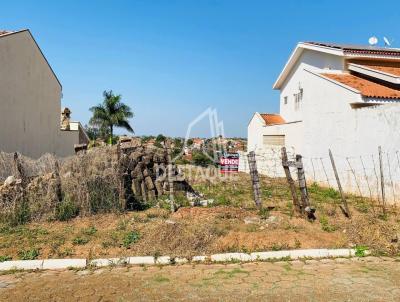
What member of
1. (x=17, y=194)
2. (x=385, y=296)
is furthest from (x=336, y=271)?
(x=17, y=194)

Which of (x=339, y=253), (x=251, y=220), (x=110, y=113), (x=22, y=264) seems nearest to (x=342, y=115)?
(x=251, y=220)

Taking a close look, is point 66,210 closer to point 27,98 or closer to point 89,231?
point 89,231

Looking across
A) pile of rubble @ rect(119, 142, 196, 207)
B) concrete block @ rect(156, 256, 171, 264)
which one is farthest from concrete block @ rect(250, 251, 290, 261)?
pile of rubble @ rect(119, 142, 196, 207)

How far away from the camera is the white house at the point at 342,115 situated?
36.6 ft

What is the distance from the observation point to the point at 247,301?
4457 mm

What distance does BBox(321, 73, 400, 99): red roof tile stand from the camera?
520 inches

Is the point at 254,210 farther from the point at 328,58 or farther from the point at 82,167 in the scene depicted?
the point at 328,58

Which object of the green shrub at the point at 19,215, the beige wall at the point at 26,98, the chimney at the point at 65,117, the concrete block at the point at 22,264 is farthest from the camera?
the chimney at the point at 65,117

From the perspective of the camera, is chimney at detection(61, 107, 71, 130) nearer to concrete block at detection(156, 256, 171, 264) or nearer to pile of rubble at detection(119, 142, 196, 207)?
pile of rubble at detection(119, 142, 196, 207)

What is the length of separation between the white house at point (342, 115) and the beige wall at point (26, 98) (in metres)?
12.4

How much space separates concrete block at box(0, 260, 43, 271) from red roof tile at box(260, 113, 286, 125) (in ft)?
57.6

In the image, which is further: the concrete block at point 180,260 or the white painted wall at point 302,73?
the white painted wall at point 302,73

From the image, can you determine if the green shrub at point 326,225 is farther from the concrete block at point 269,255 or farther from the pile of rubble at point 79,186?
the pile of rubble at point 79,186

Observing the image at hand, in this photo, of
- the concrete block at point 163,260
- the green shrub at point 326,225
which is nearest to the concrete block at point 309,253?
the green shrub at point 326,225
